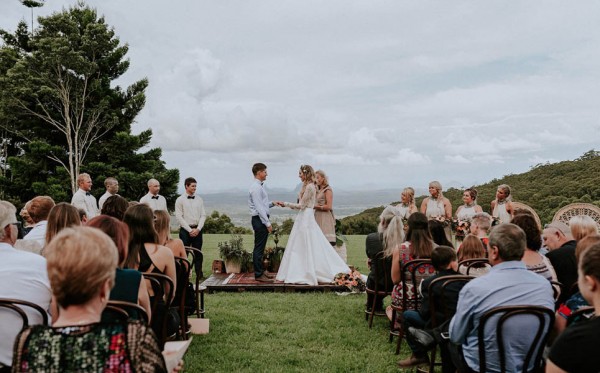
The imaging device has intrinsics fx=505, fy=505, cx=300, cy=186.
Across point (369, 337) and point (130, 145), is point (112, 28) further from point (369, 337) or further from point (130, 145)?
point (369, 337)

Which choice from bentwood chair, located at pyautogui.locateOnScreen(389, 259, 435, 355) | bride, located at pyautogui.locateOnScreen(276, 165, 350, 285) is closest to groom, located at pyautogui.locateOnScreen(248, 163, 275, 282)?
bride, located at pyautogui.locateOnScreen(276, 165, 350, 285)

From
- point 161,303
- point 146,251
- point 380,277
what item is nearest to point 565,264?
point 380,277

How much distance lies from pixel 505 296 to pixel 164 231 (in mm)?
3229

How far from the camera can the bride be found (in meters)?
9.18

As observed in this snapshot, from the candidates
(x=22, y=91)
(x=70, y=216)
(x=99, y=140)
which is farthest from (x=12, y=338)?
(x=99, y=140)

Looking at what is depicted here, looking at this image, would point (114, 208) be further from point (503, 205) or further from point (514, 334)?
point (503, 205)

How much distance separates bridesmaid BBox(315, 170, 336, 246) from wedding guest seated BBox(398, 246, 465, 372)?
17.4ft

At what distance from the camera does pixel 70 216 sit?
13.4 ft

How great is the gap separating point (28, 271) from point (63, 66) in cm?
2642

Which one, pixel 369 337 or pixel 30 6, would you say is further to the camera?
pixel 30 6

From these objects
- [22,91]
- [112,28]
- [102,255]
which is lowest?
[102,255]

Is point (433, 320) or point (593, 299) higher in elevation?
point (593, 299)

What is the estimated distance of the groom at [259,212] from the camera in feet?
30.5

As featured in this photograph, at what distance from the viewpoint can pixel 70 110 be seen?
27.8m
